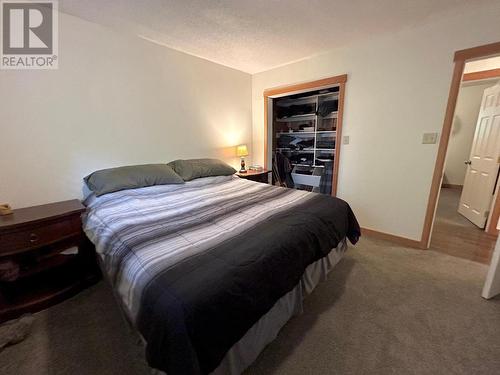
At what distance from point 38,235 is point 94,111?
129 cm

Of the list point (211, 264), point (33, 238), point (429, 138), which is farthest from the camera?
point (429, 138)

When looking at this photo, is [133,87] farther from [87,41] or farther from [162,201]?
[162,201]

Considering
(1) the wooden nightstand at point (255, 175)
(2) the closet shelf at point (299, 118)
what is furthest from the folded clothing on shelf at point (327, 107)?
(1) the wooden nightstand at point (255, 175)

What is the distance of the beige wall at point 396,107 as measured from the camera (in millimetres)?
2062

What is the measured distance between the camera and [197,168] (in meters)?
2.66

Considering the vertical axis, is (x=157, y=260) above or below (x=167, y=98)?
Answer: below

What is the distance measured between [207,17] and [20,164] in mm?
2125

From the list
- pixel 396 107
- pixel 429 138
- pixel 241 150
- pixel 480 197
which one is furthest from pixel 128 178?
pixel 480 197

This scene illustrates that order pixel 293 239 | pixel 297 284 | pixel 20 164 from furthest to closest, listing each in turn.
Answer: pixel 20 164, pixel 297 284, pixel 293 239

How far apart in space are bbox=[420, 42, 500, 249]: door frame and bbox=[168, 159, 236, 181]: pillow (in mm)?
2376

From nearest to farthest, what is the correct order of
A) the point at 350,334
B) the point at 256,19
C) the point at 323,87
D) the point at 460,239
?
the point at 350,334 < the point at 256,19 < the point at 460,239 < the point at 323,87

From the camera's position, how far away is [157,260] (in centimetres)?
101

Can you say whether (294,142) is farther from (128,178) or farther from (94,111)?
(94,111)

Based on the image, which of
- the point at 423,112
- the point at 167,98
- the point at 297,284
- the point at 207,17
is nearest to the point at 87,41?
the point at 167,98
